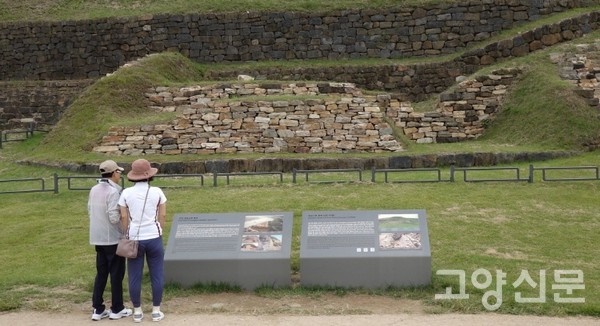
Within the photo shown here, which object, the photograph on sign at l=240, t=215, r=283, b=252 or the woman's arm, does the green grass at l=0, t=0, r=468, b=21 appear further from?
the woman's arm

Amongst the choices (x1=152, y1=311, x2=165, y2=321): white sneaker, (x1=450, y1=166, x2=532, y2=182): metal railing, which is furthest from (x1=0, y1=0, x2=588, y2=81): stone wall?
(x1=152, y1=311, x2=165, y2=321): white sneaker

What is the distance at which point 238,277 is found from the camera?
9945mm

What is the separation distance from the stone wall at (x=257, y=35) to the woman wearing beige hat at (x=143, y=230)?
18.7 metres

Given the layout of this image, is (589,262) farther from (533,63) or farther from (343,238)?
(533,63)

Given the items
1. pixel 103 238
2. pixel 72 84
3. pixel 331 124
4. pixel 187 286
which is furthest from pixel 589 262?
pixel 72 84

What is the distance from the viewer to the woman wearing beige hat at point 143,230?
352 inches

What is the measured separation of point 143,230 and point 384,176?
7.92m

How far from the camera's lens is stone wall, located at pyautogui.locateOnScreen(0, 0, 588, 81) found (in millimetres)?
26516

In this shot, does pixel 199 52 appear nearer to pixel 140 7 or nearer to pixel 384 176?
pixel 140 7

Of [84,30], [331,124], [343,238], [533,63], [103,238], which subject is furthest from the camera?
[84,30]

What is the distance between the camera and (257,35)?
27594 mm

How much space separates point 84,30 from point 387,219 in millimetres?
21066

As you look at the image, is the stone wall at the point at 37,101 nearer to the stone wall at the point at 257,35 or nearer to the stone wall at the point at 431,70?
the stone wall at the point at 257,35

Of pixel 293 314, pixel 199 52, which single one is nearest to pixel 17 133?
pixel 199 52
